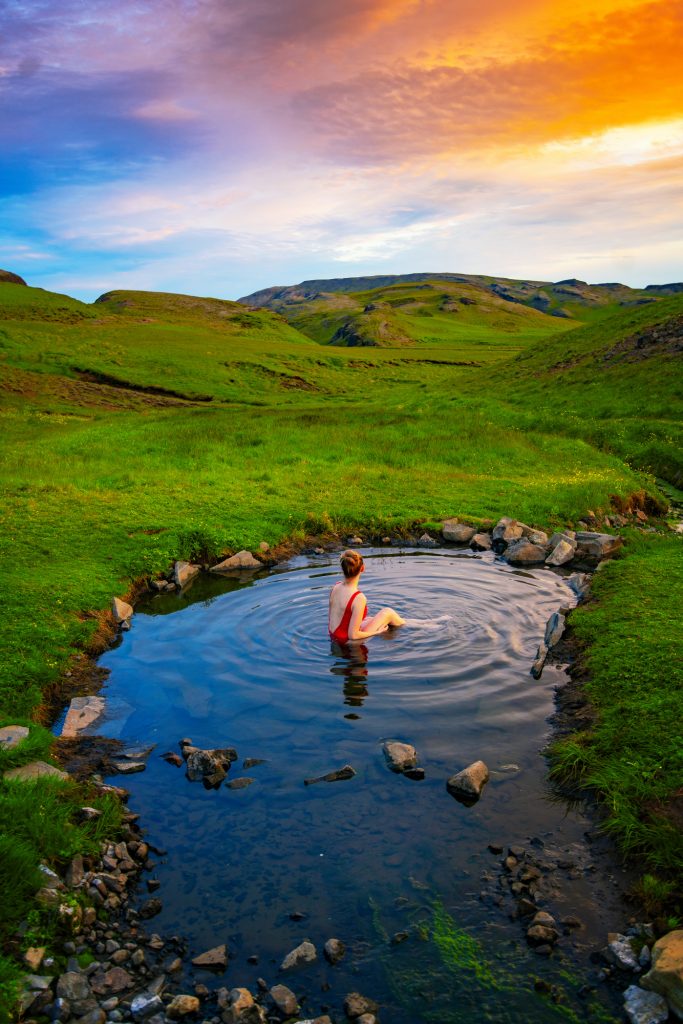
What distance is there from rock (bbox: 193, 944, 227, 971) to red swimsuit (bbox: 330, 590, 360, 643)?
775 centimetres

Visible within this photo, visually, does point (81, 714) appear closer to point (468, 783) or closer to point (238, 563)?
point (468, 783)

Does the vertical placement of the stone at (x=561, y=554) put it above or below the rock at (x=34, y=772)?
above

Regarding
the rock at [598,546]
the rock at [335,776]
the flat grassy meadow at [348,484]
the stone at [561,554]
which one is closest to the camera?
the rock at [335,776]

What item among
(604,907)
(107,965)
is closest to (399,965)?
(604,907)

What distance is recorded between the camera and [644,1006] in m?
6.21

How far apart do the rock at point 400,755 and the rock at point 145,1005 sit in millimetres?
4321

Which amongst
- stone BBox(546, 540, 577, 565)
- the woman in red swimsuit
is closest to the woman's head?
the woman in red swimsuit

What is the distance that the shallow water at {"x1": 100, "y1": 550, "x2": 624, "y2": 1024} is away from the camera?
684 centimetres

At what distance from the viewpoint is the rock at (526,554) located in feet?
65.7

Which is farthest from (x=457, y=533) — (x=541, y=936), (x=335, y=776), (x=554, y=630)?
(x=541, y=936)

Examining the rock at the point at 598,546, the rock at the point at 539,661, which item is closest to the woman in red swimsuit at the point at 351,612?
the rock at the point at 539,661

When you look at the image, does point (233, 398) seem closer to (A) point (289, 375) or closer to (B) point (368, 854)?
(A) point (289, 375)

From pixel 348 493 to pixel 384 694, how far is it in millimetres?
14345

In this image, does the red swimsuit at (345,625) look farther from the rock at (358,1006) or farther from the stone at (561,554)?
the rock at (358,1006)
